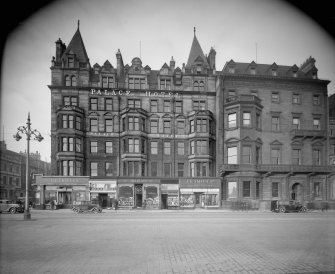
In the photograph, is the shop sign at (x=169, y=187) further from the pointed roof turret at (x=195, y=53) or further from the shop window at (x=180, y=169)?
the pointed roof turret at (x=195, y=53)

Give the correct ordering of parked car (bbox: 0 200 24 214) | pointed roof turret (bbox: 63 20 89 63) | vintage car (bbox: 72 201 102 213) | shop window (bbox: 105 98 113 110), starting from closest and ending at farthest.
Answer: vintage car (bbox: 72 201 102 213), parked car (bbox: 0 200 24 214), shop window (bbox: 105 98 113 110), pointed roof turret (bbox: 63 20 89 63)

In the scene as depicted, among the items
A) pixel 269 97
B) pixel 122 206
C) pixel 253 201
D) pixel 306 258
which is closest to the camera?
pixel 306 258

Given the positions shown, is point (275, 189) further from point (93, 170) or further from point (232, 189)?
point (93, 170)

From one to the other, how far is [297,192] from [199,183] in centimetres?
1353

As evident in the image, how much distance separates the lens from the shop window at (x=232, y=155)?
34428mm

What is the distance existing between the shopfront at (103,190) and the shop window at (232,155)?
16.0 meters

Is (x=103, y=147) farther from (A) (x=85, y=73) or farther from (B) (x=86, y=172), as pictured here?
(A) (x=85, y=73)

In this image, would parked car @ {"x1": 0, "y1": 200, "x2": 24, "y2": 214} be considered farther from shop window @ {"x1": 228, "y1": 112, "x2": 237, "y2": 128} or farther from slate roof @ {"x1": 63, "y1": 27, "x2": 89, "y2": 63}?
shop window @ {"x1": 228, "y1": 112, "x2": 237, "y2": 128}

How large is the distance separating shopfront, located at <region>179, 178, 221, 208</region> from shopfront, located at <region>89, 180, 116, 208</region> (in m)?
9.24

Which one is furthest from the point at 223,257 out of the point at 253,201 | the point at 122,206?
the point at 122,206

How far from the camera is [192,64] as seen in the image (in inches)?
1531

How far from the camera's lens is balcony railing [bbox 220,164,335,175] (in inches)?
1314

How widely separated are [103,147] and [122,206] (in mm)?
8566

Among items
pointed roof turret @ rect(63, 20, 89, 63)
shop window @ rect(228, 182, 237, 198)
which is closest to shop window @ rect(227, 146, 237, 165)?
shop window @ rect(228, 182, 237, 198)
